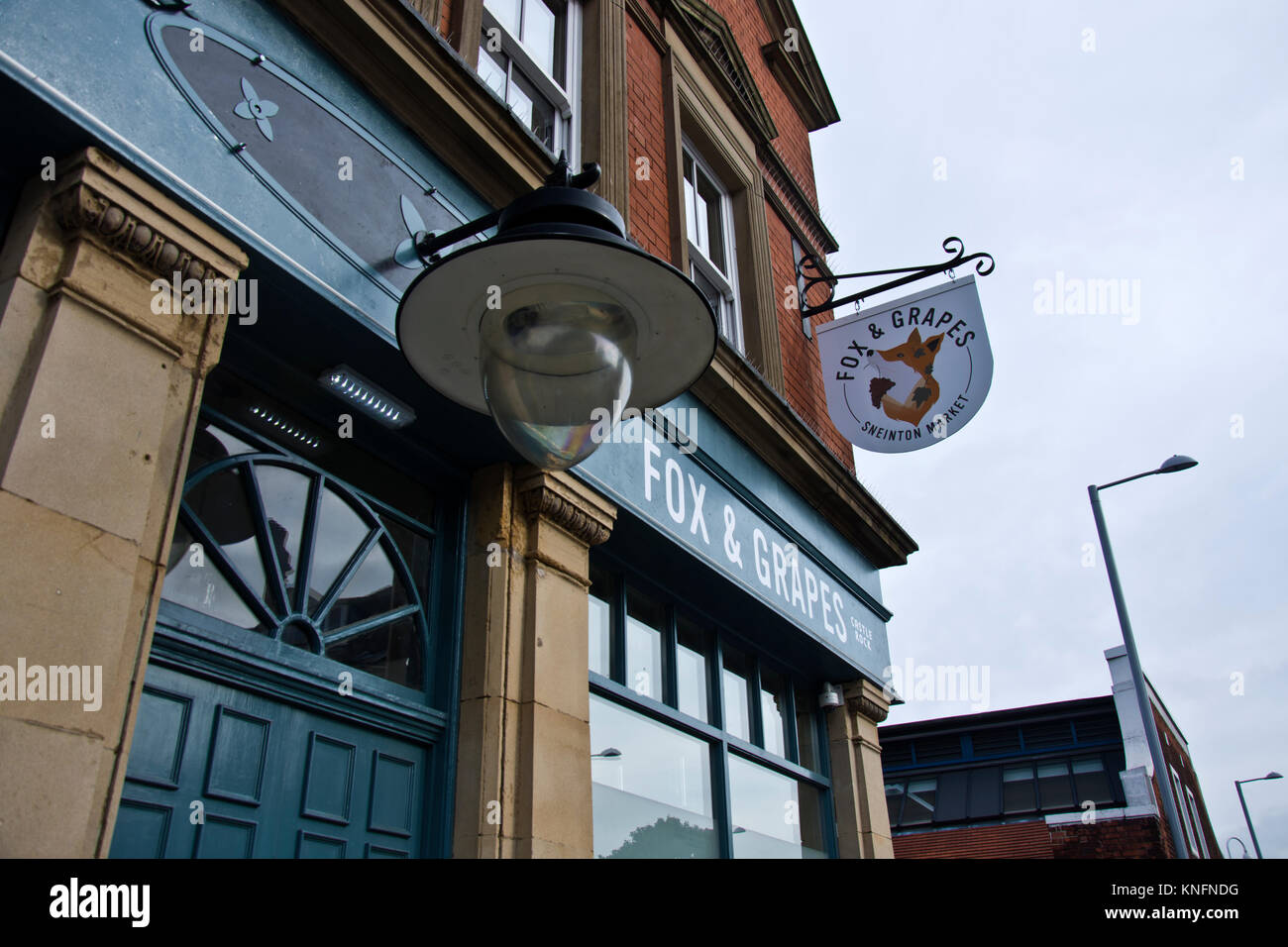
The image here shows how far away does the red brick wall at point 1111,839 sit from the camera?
17.7 meters

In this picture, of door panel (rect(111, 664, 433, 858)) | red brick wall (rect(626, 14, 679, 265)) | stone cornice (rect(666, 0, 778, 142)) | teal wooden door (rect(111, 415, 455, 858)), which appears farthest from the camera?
stone cornice (rect(666, 0, 778, 142))

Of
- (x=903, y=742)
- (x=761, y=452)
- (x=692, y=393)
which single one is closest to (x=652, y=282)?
(x=692, y=393)

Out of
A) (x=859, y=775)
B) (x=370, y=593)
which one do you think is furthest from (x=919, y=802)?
(x=370, y=593)

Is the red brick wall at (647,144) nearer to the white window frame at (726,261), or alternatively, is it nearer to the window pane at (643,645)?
the white window frame at (726,261)

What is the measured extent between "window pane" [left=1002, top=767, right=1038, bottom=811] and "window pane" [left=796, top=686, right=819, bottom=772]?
49.2ft

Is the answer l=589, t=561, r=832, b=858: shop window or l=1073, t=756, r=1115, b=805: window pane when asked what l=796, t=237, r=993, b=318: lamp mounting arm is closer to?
l=589, t=561, r=832, b=858: shop window

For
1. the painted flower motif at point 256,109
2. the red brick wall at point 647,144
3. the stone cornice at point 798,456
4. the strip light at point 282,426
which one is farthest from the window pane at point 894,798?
the painted flower motif at point 256,109

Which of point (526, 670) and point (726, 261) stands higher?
point (726, 261)

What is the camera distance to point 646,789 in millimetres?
5754

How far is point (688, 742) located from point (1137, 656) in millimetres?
9577

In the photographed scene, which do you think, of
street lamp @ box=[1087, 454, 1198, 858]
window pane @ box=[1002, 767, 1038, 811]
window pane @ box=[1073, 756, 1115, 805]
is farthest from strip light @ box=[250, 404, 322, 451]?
window pane @ box=[1002, 767, 1038, 811]

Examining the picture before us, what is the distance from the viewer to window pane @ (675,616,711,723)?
6480 millimetres

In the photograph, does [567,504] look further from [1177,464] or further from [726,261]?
[1177,464]

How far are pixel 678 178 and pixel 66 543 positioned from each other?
604cm
